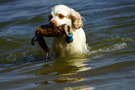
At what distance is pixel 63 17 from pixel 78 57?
44.6 inches

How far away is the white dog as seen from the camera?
18.9 ft

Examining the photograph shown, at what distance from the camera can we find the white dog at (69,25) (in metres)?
5.75

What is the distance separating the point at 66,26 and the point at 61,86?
1927mm

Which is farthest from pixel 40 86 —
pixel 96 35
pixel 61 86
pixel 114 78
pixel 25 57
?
pixel 96 35

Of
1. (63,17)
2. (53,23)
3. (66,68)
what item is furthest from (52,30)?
(66,68)

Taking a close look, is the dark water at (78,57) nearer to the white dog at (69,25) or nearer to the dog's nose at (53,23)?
the white dog at (69,25)

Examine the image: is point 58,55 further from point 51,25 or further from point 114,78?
point 114,78

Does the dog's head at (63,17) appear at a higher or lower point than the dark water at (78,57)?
higher

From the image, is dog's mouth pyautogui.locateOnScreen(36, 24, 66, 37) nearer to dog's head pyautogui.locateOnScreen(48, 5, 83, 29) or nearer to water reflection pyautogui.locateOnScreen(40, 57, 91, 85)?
dog's head pyautogui.locateOnScreen(48, 5, 83, 29)

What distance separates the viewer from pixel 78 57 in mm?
6285

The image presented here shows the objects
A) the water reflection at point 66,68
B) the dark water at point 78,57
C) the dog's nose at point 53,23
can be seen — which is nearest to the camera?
the dark water at point 78,57

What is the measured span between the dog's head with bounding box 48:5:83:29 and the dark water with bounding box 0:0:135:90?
91 cm

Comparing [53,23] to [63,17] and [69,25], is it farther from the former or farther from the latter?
[69,25]

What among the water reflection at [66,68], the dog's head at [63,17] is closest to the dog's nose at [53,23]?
the dog's head at [63,17]
